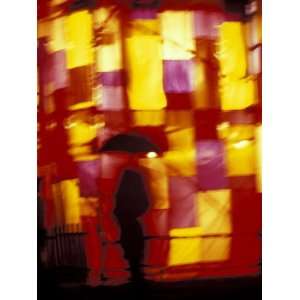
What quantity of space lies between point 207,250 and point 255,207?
0.72 feet

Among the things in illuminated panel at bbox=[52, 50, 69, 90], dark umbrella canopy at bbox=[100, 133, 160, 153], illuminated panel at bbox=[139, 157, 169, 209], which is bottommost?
illuminated panel at bbox=[139, 157, 169, 209]

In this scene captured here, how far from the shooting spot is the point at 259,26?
63.6 inches

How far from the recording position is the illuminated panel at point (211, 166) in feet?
5.19

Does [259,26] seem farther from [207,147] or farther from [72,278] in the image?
[72,278]

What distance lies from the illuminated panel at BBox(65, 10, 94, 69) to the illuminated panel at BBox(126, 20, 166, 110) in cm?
13

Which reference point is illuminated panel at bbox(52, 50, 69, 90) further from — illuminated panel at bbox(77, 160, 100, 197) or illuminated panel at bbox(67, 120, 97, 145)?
illuminated panel at bbox(77, 160, 100, 197)

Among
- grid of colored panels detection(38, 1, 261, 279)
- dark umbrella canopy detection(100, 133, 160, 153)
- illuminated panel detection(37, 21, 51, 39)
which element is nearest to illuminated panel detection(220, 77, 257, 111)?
grid of colored panels detection(38, 1, 261, 279)

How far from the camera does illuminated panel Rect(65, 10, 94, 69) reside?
1552mm

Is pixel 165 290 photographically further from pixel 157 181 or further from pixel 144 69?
pixel 144 69

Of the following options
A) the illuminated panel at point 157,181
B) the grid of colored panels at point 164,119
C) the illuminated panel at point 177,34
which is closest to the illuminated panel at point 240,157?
the grid of colored panels at point 164,119

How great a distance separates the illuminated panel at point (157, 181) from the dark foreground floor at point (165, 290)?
0.90 feet

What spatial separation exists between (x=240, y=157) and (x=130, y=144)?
374 millimetres
